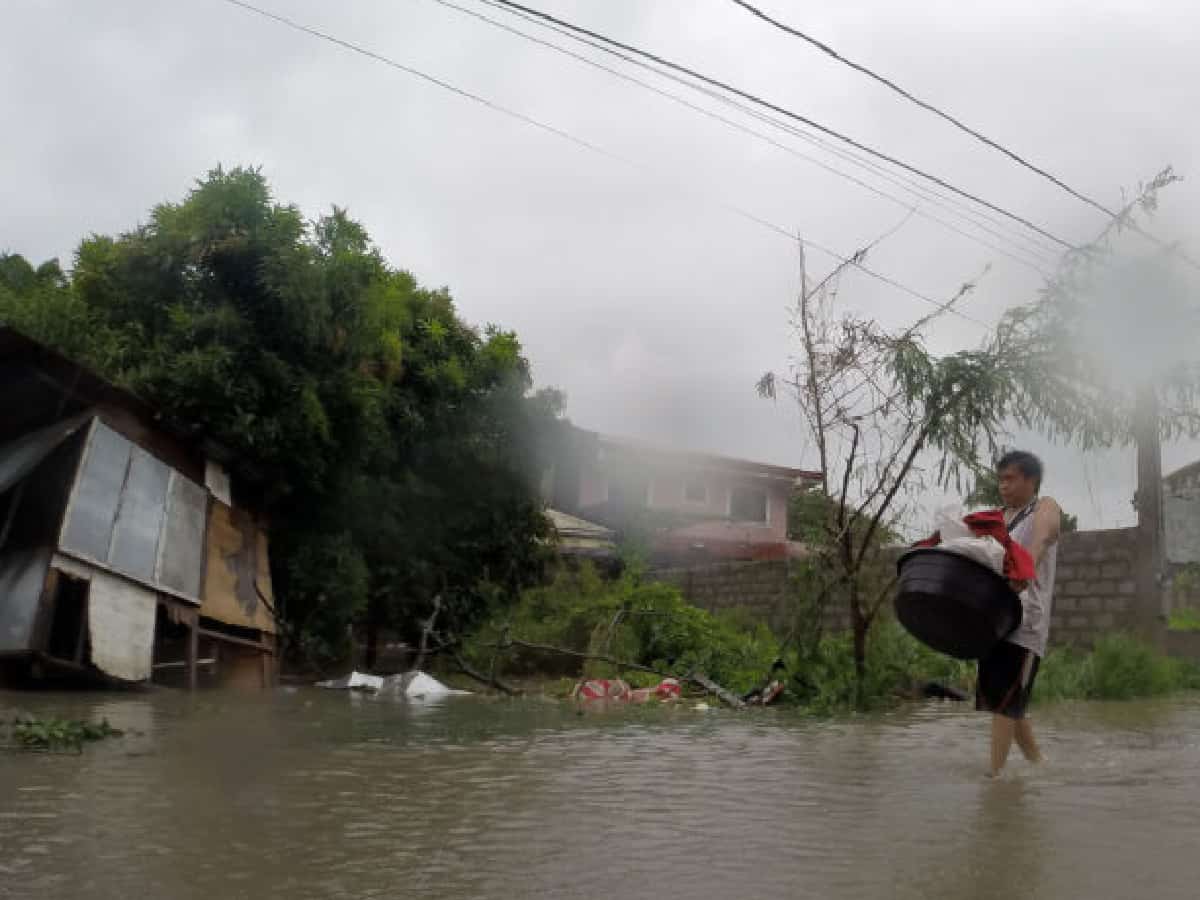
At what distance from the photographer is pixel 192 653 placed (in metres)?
12.2

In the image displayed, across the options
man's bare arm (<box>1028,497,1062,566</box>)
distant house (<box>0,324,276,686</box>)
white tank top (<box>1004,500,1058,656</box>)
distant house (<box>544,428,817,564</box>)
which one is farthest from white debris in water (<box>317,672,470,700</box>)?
distant house (<box>544,428,817,564</box>)

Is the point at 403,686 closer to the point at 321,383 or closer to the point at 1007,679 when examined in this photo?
the point at 321,383

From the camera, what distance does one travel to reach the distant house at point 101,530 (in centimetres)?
1055

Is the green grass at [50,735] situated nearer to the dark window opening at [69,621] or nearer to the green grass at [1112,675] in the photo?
the dark window opening at [69,621]

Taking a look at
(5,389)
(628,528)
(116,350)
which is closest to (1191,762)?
(5,389)

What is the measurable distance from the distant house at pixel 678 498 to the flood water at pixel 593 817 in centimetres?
2074

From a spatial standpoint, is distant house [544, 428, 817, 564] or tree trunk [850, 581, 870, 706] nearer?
tree trunk [850, 581, 870, 706]

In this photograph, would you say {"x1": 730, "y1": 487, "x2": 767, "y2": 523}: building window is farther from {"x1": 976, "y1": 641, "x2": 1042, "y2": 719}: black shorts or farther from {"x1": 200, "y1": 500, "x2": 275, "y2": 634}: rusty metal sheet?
{"x1": 976, "y1": 641, "x2": 1042, "y2": 719}: black shorts

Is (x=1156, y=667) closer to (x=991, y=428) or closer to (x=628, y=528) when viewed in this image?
(x=991, y=428)

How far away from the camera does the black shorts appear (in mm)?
5344

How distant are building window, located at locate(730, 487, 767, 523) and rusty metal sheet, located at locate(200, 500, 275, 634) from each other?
20.4 metres

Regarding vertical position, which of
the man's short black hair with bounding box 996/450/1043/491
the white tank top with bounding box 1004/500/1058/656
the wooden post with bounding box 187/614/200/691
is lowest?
the wooden post with bounding box 187/614/200/691

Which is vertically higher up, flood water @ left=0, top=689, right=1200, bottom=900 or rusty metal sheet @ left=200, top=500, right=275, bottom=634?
rusty metal sheet @ left=200, top=500, right=275, bottom=634

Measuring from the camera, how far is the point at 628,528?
96.5ft
